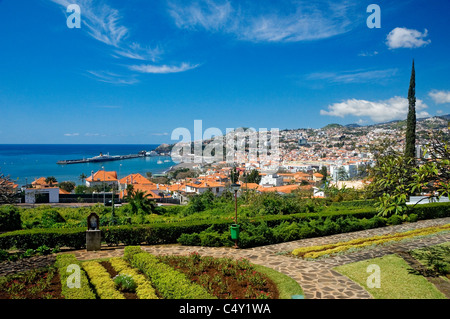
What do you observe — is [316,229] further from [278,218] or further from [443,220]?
[443,220]

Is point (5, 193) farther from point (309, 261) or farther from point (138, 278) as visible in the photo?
point (309, 261)

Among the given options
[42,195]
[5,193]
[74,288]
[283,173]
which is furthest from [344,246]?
[283,173]

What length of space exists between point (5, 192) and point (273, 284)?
9074 mm

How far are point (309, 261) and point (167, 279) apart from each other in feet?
13.4

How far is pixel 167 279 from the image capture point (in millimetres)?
6027

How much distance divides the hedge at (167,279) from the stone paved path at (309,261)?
1946 millimetres

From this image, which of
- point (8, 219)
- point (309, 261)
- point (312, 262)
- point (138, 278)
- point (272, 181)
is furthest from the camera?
point (272, 181)

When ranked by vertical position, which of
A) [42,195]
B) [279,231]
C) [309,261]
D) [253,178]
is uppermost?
[279,231]

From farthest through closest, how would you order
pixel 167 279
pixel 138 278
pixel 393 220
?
1. pixel 393 220
2. pixel 138 278
3. pixel 167 279

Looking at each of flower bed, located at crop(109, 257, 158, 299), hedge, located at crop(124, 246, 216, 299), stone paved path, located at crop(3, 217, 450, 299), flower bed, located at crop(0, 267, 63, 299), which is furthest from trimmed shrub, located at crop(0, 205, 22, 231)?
hedge, located at crop(124, 246, 216, 299)

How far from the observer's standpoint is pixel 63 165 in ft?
427

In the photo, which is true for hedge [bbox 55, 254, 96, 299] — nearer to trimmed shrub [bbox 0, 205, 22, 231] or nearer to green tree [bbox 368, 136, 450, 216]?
green tree [bbox 368, 136, 450, 216]
